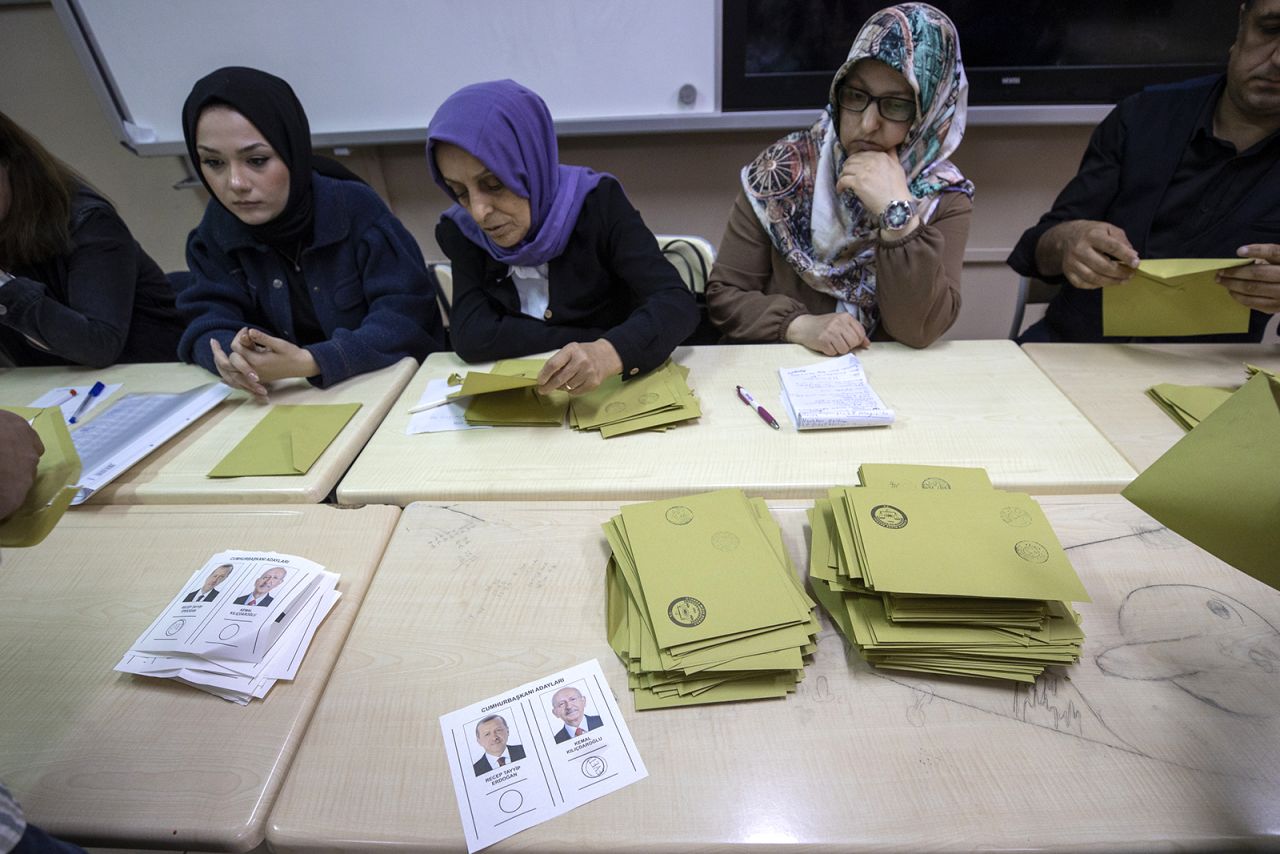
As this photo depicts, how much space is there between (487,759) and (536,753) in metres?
0.05

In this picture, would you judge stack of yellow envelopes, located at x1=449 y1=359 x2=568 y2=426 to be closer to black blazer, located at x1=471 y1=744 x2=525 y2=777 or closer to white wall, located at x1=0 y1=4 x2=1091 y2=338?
black blazer, located at x1=471 y1=744 x2=525 y2=777

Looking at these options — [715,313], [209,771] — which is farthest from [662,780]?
[715,313]

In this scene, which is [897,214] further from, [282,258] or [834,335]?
[282,258]

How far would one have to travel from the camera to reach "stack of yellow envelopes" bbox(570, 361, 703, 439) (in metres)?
1.14

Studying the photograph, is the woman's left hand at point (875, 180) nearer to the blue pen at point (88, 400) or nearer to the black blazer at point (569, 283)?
the black blazer at point (569, 283)

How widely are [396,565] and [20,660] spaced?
48 centimetres

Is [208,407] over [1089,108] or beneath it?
beneath

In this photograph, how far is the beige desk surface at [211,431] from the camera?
106cm

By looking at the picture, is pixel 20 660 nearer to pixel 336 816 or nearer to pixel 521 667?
pixel 336 816

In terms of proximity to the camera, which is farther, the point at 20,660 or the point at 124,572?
the point at 124,572

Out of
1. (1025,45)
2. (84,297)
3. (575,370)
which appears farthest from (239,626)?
(1025,45)

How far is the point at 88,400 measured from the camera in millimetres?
1356

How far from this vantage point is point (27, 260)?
1.53m

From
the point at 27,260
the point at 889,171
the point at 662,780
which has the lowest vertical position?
the point at 662,780
